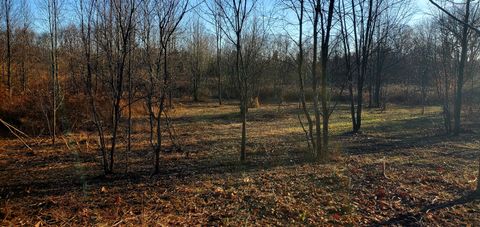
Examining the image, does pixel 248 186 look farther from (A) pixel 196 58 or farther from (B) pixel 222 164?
(A) pixel 196 58

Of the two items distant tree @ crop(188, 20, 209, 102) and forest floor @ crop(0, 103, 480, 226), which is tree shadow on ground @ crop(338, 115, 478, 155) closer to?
forest floor @ crop(0, 103, 480, 226)

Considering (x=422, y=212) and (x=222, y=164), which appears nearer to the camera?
(x=422, y=212)

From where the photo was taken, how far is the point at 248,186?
5.98m

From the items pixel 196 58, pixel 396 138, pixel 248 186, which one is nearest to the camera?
pixel 248 186

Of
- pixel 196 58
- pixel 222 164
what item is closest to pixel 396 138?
pixel 222 164

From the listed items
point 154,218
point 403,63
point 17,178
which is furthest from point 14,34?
point 403,63

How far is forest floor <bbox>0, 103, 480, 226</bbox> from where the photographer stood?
459 centimetres

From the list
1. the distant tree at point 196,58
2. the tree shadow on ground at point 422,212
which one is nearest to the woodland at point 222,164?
the tree shadow on ground at point 422,212

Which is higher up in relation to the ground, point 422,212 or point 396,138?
point 396,138

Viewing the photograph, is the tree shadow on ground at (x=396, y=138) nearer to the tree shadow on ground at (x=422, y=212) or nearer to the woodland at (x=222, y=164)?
the woodland at (x=222, y=164)

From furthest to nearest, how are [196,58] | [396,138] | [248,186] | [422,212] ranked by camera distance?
1. [196,58]
2. [396,138]
3. [248,186]
4. [422,212]

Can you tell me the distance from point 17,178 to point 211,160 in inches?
155

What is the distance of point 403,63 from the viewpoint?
38.1 m

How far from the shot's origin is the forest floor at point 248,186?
4590mm
